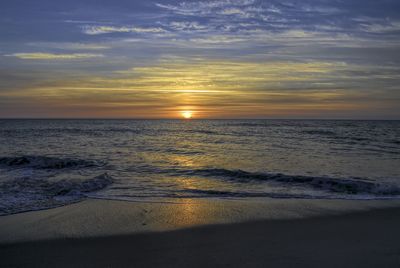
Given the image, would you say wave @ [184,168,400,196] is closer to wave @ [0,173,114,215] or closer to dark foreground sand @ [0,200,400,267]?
dark foreground sand @ [0,200,400,267]

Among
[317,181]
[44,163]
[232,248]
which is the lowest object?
[317,181]

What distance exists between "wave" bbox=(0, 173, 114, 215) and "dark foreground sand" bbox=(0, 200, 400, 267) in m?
2.72

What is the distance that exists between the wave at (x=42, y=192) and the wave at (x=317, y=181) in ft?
13.2

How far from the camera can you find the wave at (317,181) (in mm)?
10164

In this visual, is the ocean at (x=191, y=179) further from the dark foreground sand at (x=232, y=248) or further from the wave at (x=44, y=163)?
the dark foreground sand at (x=232, y=248)

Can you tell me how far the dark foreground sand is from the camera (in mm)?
4719

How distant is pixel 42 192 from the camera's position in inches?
379

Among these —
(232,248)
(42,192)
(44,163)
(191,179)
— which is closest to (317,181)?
(191,179)

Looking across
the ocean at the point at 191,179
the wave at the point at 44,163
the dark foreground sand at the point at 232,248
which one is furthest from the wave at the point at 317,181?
the wave at the point at 44,163

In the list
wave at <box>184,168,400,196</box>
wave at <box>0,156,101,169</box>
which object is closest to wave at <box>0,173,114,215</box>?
wave at <box>0,156,101,169</box>

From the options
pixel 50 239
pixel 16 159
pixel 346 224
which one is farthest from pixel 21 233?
pixel 16 159

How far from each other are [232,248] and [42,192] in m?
6.35

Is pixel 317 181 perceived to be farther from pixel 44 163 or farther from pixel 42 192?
pixel 44 163

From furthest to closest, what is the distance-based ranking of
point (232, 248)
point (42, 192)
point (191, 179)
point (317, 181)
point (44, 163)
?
1. point (44, 163)
2. point (191, 179)
3. point (317, 181)
4. point (42, 192)
5. point (232, 248)
